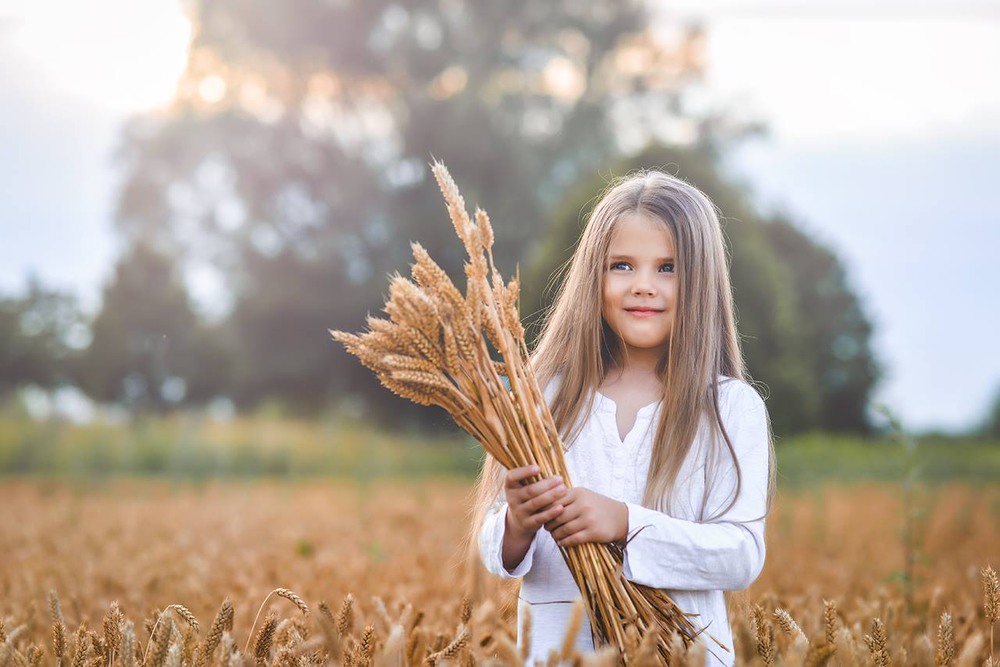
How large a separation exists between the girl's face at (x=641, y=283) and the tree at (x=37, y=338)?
63.1 ft

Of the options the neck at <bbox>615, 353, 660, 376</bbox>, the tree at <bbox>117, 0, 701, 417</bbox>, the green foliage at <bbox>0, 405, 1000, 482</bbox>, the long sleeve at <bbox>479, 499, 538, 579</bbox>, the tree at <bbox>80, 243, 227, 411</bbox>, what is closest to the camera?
the long sleeve at <bbox>479, 499, 538, 579</bbox>

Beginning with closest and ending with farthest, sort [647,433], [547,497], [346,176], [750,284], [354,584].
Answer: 1. [547,497]
2. [647,433]
3. [354,584]
4. [750,284]
5. [346,176]

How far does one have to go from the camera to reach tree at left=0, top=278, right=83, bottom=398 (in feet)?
64.6

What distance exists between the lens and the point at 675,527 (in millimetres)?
2043

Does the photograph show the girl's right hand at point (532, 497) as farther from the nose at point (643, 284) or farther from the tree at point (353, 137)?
the tree at point (353, 137)

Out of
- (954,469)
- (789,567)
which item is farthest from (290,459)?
(789,567)

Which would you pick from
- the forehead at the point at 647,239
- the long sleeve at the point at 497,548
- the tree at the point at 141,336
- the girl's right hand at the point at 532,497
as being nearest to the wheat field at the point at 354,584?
the long sleeve at the point at 497,548

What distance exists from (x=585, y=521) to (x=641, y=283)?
642 mm

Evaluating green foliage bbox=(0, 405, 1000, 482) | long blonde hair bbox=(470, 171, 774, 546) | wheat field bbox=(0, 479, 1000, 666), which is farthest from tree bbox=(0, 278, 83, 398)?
long blonde hair bbox=(470, 171, 774, 546)

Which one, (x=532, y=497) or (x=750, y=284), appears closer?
(x=532, y=497)

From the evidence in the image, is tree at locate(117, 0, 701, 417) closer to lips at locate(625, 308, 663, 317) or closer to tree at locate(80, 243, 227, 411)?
tree at locate(80, 243, 227, 411)

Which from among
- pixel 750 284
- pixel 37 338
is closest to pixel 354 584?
pixel 750 284

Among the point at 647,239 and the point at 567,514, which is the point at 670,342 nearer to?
the point at 647,239

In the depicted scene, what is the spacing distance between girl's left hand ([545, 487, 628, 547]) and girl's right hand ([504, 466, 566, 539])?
0.8 inches
